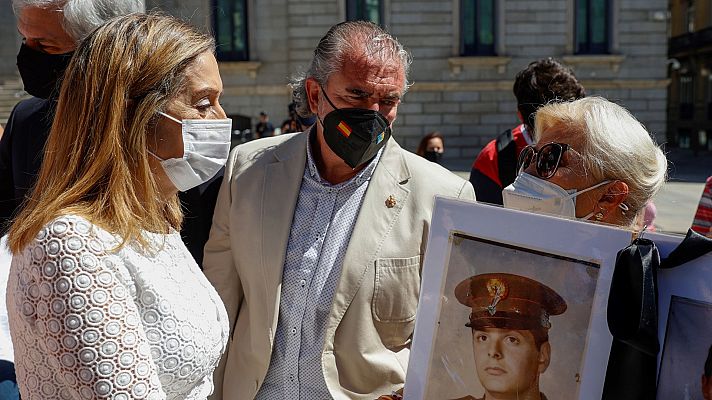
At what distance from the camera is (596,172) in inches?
76.4

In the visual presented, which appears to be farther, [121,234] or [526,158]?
[526,158]

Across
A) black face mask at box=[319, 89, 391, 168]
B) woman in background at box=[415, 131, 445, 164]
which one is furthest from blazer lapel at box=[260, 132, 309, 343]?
woman in background at box=[415, 131, 445, 164]

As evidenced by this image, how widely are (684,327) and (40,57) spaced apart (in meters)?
2.31

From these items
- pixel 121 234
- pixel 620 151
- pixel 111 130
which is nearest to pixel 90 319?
pixel 121 234

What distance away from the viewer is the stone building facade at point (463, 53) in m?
22.4

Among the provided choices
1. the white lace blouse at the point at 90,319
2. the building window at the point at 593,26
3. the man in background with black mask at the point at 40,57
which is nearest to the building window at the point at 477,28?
the building window at the point at 593,26

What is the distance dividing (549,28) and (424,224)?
21.8 m

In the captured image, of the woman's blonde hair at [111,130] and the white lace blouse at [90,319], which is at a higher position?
the woman's blonde hair at [111,130]

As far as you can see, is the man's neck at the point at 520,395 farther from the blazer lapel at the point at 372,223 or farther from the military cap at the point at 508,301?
the blazer lapel at the point at 372,223

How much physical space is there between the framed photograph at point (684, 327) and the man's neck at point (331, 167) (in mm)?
1335

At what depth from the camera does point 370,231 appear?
2.33 m

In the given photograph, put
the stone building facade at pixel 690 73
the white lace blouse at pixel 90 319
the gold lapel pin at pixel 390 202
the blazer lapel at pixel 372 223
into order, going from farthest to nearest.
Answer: the stone building facade at pixel 690 73
the gold lapel pin at pixel 390 202
the blazer lapel at pixel 372 223
the white lace blouse at pixel 90 319

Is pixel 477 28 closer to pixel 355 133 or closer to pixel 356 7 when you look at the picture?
pixel 356 7

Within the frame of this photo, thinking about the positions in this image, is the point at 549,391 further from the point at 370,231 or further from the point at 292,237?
the point at 292,237
